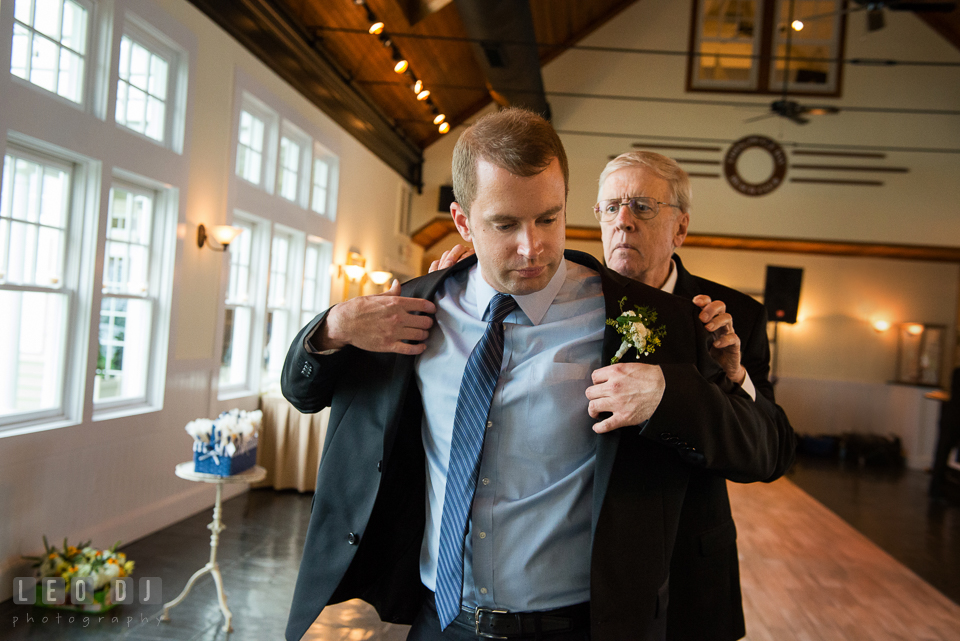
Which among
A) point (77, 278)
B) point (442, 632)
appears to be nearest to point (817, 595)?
point (442, 632)

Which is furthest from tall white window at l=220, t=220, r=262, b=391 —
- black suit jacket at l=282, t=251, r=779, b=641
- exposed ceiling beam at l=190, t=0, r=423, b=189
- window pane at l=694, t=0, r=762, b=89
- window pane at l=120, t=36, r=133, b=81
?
window pane at l=694, t=0, r=762, b=89

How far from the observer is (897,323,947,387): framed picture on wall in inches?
540

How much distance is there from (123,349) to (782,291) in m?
8.06

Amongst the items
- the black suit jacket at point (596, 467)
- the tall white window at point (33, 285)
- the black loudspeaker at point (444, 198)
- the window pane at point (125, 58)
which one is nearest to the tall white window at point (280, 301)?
the window pane at point (125, 58)

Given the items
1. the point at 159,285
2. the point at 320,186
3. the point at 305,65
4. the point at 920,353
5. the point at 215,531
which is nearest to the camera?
the point at 215,531

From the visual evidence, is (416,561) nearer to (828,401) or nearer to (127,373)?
(127,373)

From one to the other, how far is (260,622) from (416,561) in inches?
114

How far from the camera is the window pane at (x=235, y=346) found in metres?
7.14

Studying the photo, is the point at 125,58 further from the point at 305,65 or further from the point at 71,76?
the point at 305,65

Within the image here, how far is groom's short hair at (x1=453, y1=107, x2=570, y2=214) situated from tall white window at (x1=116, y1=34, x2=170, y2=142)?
4.33m

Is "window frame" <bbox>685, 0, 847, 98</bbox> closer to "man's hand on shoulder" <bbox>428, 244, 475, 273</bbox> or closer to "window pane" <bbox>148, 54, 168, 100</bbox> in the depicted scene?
"window pane" <bbox>148, 54, 168, 100</bbox>

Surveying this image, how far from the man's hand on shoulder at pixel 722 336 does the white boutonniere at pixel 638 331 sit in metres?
0.18

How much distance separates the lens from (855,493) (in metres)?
9.53

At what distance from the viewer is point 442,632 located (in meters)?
A: 1.55
